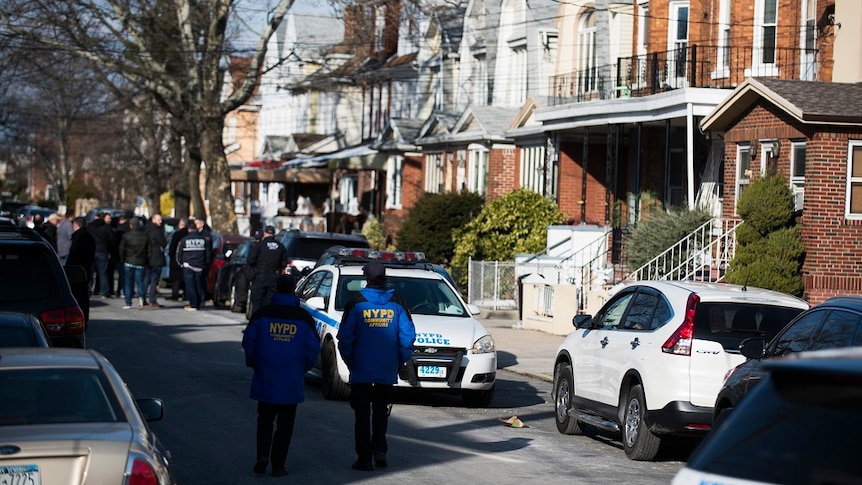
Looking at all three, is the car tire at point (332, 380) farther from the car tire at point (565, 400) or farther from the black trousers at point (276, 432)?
the black trousers at point (276, 432)

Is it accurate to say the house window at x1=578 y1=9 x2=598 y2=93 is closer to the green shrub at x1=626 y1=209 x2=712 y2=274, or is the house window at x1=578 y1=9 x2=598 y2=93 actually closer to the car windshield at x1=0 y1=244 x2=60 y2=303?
the green shrub at x1=626 y1=209 x2=712 y2=274

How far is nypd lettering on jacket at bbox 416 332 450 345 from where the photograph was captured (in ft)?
47.0

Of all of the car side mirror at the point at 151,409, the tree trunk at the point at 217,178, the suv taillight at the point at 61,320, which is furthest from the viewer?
the tree trunk at the point at 217,178

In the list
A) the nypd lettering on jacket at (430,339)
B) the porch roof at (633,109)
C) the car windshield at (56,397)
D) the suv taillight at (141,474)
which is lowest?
the nypd lettering on jacket at (430,339)

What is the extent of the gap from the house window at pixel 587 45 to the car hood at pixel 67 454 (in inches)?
1042

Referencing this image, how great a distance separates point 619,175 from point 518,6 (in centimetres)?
861

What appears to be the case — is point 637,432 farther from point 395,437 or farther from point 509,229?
point 509,229

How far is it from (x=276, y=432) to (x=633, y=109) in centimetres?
1741

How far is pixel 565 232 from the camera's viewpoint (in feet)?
94.5

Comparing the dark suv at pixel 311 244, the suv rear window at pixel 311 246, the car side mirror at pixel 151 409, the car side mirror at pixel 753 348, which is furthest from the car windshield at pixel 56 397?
the suv rear window at pixel 311 246

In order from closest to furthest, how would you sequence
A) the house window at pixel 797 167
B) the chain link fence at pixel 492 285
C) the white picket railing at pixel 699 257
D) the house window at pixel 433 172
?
the house window at pixel 797 167 < the white picket railing at pixel 699 257 < the chain link fence at pixel 492 285 < the house window at pixel 433 172

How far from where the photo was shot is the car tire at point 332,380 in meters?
14.5

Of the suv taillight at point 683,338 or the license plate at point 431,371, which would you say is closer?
the suv taillight at point 683,338

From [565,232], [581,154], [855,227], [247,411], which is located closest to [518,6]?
[581,154]
